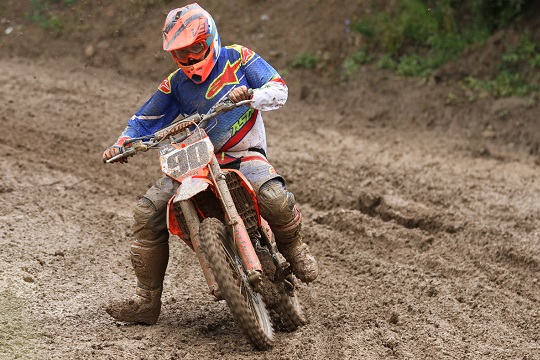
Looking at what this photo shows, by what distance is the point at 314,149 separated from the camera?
10.7 m

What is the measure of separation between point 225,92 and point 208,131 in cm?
30

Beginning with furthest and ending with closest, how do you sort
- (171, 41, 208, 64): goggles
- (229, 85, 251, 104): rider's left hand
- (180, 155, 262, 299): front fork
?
(171, 41, 208, 64): goggles < (229, 85, 251, 104): rider's left hand < (180, 155, 262, 299): front fork

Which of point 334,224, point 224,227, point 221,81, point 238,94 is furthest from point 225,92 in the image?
point 334,224

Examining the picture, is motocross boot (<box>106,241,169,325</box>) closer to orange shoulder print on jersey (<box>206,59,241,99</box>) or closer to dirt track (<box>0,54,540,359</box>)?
dirt track (<box>0,54,540,359</box>)

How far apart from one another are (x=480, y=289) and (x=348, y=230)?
1.74 meters

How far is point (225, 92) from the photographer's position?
19.7 feet

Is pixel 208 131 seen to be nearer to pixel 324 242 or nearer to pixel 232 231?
pixel 232 231

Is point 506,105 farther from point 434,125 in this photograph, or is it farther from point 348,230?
point 348,230

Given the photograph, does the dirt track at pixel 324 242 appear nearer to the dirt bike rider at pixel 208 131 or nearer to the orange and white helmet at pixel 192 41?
the dirt bike rider at pixel 208 131

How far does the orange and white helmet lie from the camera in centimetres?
574

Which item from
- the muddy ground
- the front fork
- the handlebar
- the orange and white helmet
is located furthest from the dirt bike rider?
the muddy ground

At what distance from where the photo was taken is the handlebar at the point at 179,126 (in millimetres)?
5609

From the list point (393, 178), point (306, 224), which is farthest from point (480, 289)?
point (393, 178)

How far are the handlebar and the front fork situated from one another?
29 centimetres
